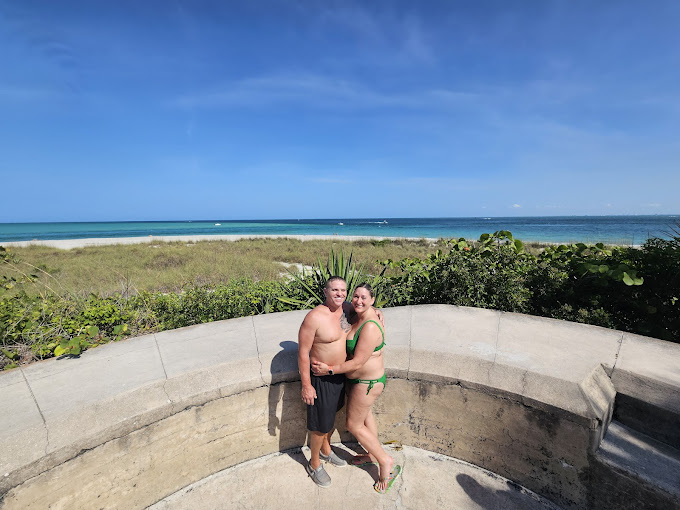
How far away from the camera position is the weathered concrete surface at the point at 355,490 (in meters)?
2.47

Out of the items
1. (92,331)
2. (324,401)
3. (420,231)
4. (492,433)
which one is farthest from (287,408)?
(420,231)

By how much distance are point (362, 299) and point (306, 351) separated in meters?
0.56

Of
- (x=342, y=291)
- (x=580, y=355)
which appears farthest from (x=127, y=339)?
(x=580, y=355)

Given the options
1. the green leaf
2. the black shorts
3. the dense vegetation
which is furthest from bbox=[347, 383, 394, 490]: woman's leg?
the green leaf

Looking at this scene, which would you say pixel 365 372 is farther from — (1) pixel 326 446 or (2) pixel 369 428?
(1) pixel 326 446

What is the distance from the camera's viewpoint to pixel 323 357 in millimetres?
2471

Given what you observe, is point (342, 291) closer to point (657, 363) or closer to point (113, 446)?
point (113, 446)

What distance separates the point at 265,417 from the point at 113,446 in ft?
3.53

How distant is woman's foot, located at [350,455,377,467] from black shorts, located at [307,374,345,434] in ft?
1.67

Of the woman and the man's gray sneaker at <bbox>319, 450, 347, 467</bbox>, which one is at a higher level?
the woman

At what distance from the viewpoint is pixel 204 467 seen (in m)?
2.67

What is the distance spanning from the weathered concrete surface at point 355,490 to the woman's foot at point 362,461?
0.04 meters

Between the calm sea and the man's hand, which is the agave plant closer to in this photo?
the man's hand

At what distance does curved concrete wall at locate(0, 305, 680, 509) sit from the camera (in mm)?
2127
